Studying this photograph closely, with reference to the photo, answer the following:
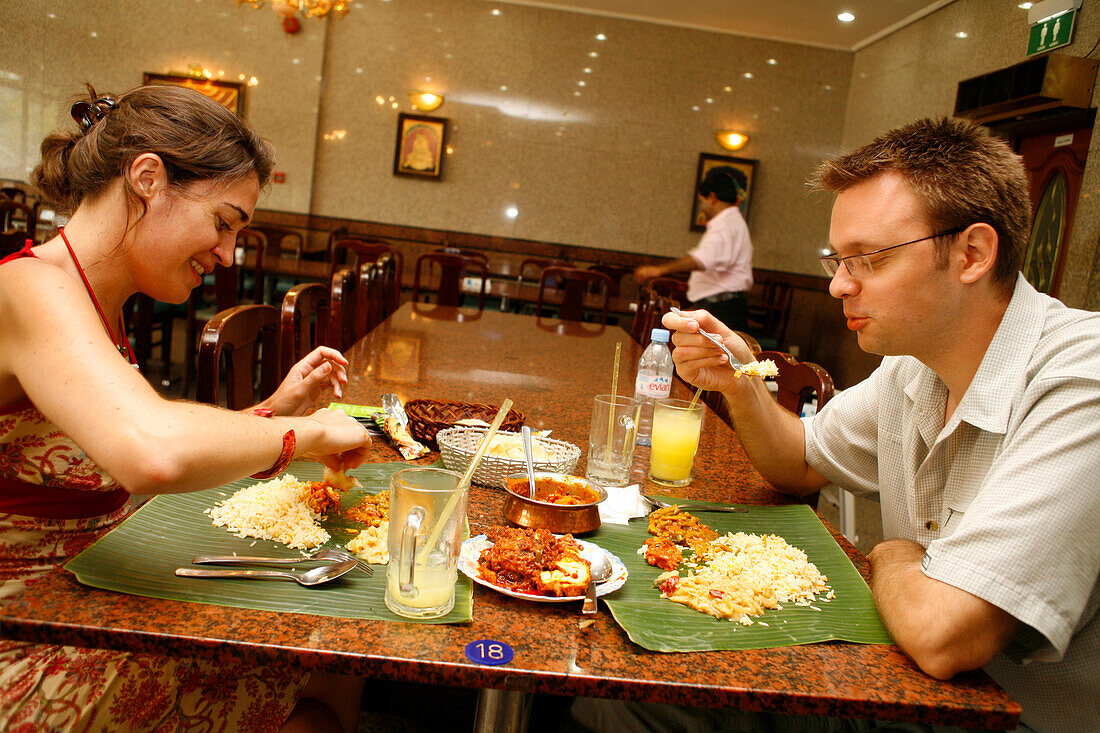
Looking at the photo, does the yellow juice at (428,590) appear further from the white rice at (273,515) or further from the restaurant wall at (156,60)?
the restaurant wall at (156,60)

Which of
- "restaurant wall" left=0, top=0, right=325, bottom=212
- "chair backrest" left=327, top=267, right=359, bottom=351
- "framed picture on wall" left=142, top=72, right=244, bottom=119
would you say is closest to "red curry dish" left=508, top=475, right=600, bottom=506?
"chair backrest" left=327, top=267, right=359, bottom=351

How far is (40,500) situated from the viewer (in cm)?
117

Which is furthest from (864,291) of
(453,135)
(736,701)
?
(453,135)

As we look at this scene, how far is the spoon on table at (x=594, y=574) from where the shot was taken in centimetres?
97

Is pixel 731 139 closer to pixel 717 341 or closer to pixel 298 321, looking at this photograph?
pixel 298 321

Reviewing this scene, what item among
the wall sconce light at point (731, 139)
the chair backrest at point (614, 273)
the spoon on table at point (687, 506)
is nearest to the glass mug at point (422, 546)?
the spoon on table at point (687, 506)

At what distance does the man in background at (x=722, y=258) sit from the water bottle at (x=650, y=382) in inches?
128

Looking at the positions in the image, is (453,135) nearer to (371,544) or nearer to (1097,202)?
(1097,202)

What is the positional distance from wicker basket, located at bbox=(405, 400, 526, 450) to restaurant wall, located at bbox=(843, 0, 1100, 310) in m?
4.23

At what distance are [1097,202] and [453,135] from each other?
6151 millimetres

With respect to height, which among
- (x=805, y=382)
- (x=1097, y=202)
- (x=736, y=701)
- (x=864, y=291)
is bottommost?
(x=736, y=701)

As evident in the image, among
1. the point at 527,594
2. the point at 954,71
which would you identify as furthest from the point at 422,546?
the point at 954,71

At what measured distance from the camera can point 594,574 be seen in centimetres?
106

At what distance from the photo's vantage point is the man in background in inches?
229
